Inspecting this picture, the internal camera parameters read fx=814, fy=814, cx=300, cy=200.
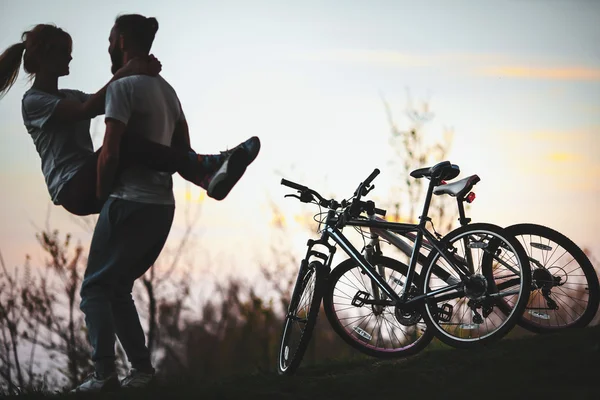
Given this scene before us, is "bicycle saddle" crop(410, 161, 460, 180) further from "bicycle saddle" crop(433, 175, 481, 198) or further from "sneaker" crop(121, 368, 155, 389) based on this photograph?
"sneaker" crop(121, 368, 155, 389)

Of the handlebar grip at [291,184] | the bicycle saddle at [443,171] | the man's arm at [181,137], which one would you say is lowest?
the bicycle saddle at [443,171]

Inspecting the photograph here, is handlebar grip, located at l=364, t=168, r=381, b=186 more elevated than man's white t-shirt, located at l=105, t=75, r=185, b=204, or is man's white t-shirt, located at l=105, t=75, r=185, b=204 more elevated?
man's white t-shirt, located at l=105, t=75, r=185, b=204

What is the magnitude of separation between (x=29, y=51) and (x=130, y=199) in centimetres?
135

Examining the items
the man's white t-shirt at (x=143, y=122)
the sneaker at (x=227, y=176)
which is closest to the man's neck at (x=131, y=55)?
the man's white t-shirt at (x=143, y=122)

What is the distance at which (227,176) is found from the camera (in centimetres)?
517

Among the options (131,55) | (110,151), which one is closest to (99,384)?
(110,151)

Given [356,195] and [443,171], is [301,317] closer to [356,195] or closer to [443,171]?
[356,195]

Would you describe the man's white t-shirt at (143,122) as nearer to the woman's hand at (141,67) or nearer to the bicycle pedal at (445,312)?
the woman's hand at (141,67)

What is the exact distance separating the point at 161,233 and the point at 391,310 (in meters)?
1.92

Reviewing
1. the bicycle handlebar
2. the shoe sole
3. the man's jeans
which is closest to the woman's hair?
the man's jeans

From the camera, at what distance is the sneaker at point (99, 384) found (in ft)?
17.2

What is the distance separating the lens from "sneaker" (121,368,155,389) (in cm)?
540

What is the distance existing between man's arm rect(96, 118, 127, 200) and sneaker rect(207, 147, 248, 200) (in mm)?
620

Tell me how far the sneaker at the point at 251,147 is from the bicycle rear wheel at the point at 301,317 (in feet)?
3.77
